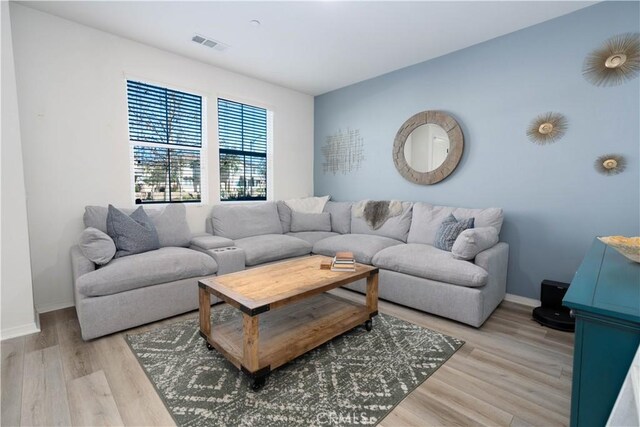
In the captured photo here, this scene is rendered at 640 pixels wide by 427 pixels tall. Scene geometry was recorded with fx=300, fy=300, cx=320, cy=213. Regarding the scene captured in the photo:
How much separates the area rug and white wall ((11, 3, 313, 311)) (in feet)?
4.45

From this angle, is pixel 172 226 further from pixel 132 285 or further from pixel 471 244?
pixel 471 244

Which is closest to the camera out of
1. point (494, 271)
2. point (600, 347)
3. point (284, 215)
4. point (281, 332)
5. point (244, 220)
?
point (600, 347)

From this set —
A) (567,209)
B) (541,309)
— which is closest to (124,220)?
(541,309)

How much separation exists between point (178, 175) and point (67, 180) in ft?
3.40

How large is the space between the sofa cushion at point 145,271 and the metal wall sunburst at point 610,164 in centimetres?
350

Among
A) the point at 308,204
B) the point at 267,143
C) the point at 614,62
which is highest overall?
the point at 614,62

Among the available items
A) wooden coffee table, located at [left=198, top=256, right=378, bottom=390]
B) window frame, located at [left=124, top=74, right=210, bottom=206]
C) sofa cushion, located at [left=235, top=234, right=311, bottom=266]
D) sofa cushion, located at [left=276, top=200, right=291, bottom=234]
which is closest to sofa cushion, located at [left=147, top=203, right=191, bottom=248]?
window frame, located at [left=124, top=74, right=210, bottom=206]

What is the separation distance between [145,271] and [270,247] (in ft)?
4.23

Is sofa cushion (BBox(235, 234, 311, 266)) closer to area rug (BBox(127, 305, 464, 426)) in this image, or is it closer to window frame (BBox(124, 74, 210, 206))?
window frame (BBox(124, 74, 210, 206))

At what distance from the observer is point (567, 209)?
2.72 m

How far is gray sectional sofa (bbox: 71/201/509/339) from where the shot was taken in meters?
2.29

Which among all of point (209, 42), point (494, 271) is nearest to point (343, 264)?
point (494, 271)

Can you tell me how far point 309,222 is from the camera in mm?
4301

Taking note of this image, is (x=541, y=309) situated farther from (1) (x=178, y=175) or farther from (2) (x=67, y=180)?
(2) (x=67, y=180)
